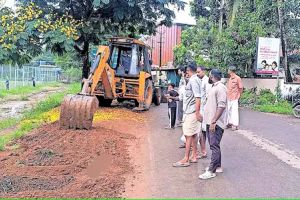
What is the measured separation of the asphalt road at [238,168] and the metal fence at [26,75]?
109ft

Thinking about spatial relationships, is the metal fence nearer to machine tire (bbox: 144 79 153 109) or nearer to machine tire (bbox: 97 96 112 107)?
machine tire (bbox: 144 79 153 109)

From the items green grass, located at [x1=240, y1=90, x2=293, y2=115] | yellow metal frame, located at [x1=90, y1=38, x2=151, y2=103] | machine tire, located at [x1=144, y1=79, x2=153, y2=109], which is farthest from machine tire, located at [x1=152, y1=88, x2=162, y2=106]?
green grass, located at [x1=240, y1=90, x2=293, y2=115]

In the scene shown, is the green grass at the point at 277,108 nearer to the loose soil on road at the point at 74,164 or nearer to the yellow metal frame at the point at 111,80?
the yellow metal frame at the point at 111,80

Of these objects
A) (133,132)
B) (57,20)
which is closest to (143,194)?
(133,132)

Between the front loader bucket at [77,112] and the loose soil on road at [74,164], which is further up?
the front loader bucket at [77,112]

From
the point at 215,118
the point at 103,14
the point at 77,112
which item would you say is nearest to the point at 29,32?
the point at 103,14

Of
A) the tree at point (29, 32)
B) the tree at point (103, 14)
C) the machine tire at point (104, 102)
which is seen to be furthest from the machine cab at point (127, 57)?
the tree at point (29, 32)

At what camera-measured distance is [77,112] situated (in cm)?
1187

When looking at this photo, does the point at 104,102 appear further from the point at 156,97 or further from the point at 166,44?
the point at 166,44

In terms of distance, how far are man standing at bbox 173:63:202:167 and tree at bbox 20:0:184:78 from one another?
8415 millimetres

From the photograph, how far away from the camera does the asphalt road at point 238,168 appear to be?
22.5 ft

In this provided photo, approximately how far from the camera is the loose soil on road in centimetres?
682

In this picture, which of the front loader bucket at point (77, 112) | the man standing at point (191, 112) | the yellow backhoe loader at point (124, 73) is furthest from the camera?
the yellow backhoe loader at point (124, 73)

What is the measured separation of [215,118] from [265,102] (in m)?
15.8
